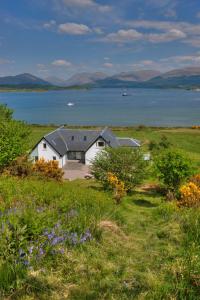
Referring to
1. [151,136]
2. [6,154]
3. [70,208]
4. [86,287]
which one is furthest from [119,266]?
[151,136]

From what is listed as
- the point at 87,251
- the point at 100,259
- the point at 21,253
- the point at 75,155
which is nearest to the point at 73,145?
the point at 75,155

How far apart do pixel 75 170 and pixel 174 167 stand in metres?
21.9

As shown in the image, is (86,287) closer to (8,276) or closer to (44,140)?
(8,276)

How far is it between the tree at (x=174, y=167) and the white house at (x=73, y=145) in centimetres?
1994

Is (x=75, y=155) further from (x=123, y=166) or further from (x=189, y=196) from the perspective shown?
(x=189, y=196)

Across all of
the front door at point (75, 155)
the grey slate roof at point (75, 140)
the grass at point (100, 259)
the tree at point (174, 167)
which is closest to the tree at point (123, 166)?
the tree at point (174, 167)

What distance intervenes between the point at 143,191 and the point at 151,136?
152ft

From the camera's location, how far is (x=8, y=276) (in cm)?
571

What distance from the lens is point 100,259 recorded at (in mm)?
7023

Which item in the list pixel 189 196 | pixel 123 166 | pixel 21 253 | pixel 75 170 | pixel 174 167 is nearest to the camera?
pixel 21 253

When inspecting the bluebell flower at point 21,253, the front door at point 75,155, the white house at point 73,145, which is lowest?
the bluebell flower at point 21,253

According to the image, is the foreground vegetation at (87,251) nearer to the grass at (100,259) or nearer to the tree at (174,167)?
the grass at (100,259)

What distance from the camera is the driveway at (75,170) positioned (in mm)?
41875

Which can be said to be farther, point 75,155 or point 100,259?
point 75,155
